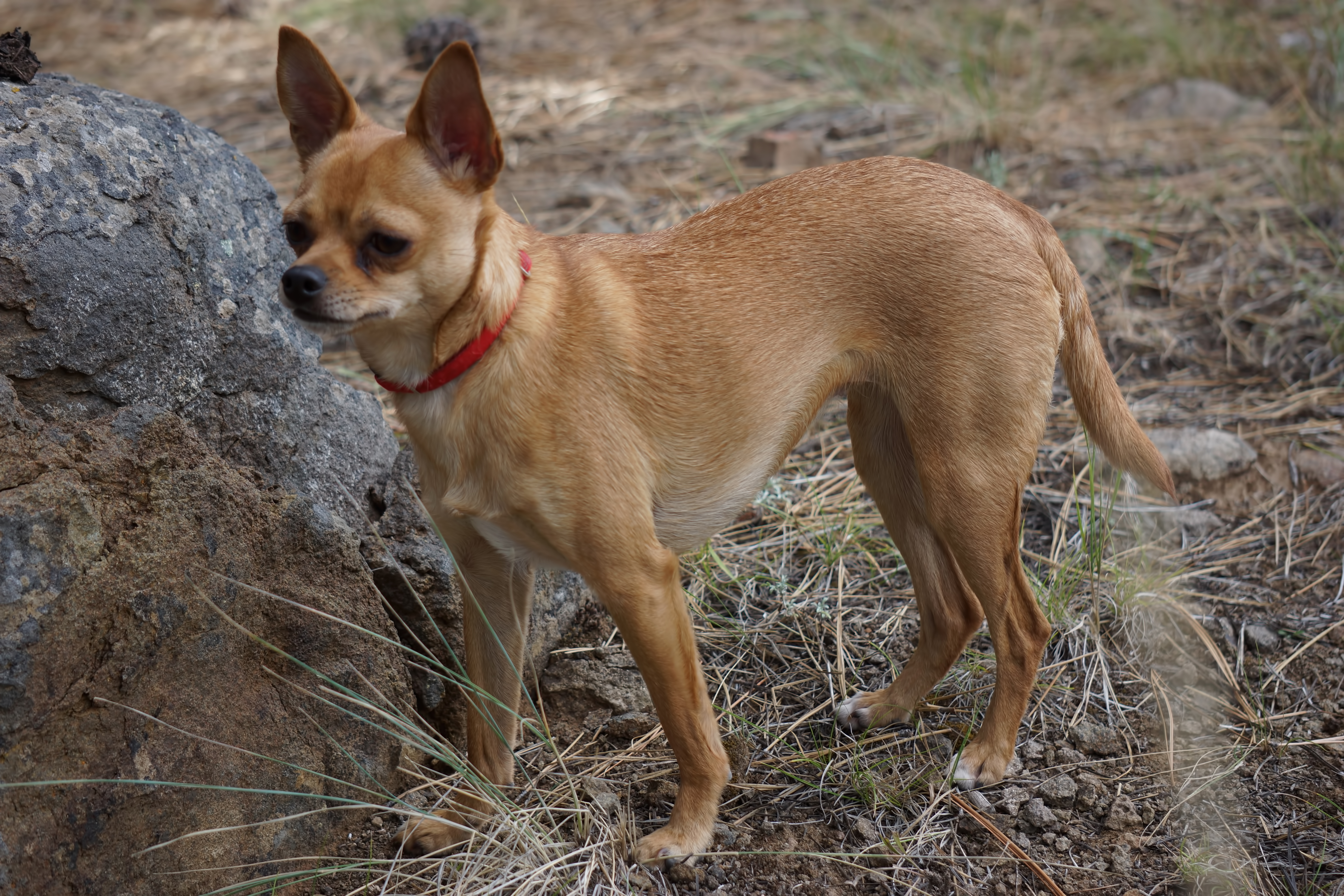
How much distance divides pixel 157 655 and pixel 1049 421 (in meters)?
3.59

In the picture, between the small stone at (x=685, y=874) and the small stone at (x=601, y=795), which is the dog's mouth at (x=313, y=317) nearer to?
the small stone at (x=601, y=795)

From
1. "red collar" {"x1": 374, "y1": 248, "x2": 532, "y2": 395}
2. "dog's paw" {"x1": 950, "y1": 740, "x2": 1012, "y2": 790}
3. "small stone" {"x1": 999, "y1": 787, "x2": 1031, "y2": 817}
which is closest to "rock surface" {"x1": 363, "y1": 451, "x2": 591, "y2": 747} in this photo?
"red collar" {"x1": 374, "y1": 248, "x2": 532, "y2": 395}

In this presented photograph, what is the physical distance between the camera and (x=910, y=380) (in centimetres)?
277

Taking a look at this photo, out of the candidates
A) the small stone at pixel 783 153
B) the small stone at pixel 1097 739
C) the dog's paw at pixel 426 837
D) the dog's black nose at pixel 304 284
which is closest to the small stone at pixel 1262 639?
the small stone at pixel 1097 739

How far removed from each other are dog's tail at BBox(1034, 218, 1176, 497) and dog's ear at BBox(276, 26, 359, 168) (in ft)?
6.07

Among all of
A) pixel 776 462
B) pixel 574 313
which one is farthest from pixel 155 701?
pixel 776 462

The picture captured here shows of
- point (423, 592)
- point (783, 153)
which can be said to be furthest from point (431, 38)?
point (423, 592)

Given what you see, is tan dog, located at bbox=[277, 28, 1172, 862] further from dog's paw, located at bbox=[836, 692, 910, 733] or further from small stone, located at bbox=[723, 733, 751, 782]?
small stone, located at bbox=[723, 733, 751, 782]

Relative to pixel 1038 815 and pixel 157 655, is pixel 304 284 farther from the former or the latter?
pixel 1038 815

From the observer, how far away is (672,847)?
2697 millimetres

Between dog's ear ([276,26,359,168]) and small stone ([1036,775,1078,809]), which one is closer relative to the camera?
dog's ear ([276,26,359,168])

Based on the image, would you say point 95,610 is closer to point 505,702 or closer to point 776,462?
point 505,702

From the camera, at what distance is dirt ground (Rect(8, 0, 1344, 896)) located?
283 centimetres

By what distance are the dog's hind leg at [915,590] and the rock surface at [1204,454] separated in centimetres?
145
